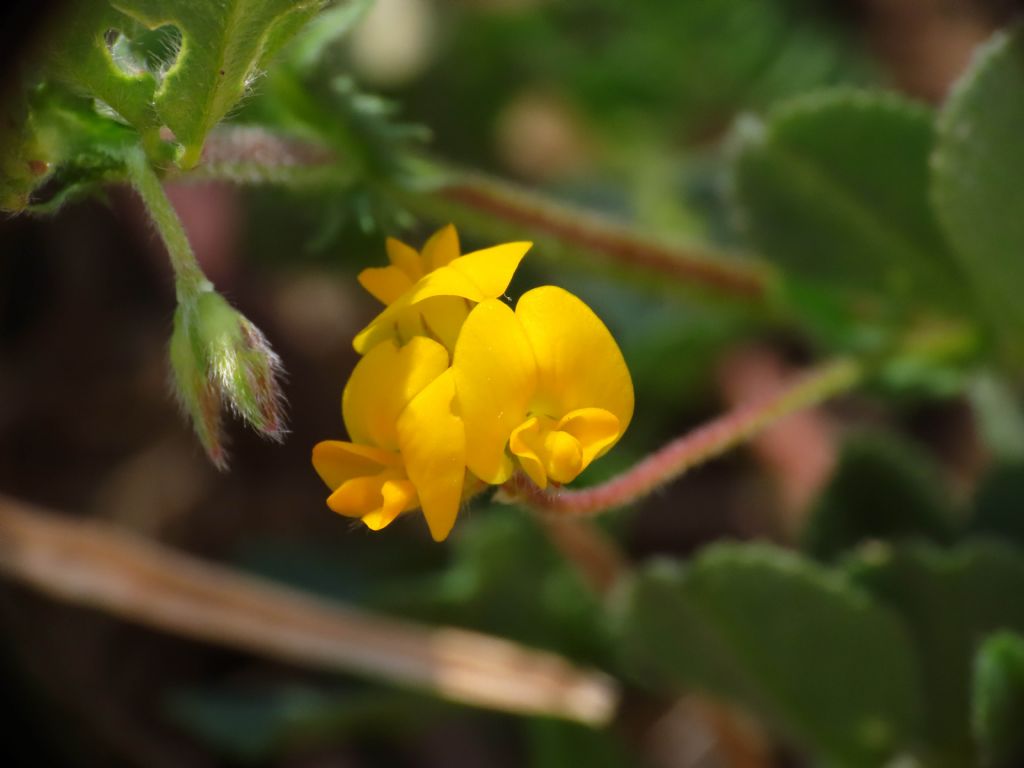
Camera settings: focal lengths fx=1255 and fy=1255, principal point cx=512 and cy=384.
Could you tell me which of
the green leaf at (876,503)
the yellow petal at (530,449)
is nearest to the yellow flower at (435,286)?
the yellow petal at (530,449)

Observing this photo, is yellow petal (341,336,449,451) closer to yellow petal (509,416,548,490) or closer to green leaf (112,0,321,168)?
yellow petal (509,416,548,490)

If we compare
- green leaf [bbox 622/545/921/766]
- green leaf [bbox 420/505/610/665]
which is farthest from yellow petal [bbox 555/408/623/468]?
green leaf [bbox 420/505/610/665]

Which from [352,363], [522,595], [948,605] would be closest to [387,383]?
[948,605]

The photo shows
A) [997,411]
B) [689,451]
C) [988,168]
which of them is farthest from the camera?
[997,411]

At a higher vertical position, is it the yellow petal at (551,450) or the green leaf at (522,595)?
the yellow petal at (551,450)

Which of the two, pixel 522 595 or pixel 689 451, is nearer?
pixel 689 451

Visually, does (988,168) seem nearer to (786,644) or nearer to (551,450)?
(786,644)

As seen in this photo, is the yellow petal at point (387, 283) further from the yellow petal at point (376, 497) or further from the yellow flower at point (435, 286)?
the yellow petal at point (376, 497)
